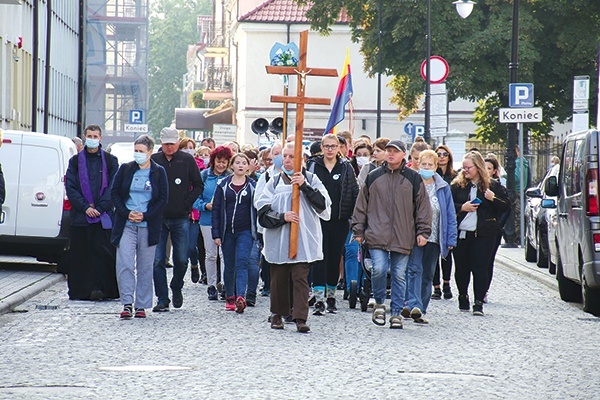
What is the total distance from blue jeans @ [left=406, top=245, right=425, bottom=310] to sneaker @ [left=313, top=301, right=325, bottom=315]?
3.14 feet

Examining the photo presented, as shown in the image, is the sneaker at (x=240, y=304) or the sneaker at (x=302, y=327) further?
the sneaker at (x=240, y=304)

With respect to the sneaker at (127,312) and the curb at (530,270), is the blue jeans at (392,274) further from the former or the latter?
the curb at (530,270)

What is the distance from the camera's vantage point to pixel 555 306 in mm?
16406

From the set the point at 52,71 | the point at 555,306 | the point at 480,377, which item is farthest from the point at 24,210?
the point at 52,71

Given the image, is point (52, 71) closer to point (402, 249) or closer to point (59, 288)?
point (59, 288)

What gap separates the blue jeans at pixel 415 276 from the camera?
46.1 feet

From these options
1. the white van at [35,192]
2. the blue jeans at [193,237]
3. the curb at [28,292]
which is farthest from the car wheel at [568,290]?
Result: the white van at [35,192]

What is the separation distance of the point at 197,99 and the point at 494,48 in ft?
173

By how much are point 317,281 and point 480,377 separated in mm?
5085

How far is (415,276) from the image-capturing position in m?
14.1

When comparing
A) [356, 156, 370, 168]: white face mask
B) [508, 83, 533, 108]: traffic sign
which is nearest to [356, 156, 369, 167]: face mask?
[356, 156, 370, 168]: white face mask

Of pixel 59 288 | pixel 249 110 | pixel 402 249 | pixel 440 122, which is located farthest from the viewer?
pixel 249 110

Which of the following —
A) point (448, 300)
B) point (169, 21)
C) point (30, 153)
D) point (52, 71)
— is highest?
point (169, 21)

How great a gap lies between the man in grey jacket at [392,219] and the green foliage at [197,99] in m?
79.8
